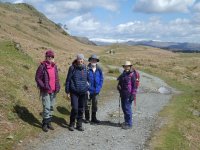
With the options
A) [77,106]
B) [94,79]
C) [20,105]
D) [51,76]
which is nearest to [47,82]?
[51,76]

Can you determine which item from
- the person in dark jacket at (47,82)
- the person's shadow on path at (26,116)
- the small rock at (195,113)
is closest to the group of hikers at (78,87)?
the person in dark jacket at (47,82)

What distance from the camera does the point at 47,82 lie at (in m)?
15.9

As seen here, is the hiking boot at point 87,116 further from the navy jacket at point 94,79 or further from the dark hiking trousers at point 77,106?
the dark hiking trousers at point 77,106

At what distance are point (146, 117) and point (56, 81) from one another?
23.8ft

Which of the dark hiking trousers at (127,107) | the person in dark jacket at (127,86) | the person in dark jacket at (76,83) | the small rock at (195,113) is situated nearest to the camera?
the person in dark jacket at (76,83)

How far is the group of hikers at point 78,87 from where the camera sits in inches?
628

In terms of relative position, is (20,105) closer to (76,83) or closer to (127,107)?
(76,83)

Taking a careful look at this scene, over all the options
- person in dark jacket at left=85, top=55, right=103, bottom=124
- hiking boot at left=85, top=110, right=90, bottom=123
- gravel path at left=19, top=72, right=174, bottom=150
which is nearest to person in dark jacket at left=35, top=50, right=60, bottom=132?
gravel path at left=19, top=72, right=174, bottom=150

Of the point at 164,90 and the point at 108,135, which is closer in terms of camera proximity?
the point at 108,135

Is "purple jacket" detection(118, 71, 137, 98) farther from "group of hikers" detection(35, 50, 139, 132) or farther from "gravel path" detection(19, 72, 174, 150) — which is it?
"gravel path" detection(19, 72, 174, 150)

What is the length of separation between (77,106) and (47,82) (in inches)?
68.7

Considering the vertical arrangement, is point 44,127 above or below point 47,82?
below

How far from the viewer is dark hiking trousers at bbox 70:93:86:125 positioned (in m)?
16.7

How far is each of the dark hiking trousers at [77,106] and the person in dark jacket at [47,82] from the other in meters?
0.86
